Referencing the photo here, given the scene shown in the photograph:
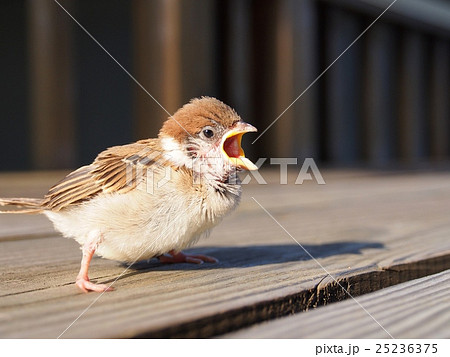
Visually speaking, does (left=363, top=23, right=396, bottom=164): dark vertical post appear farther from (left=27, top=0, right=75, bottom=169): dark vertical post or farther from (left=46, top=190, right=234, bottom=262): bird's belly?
(left=46, top=190, right=234, bottom=262): bird's belly

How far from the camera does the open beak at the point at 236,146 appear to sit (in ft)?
6.62

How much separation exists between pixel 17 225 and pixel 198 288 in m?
1.51

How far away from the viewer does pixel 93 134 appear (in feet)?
29.8

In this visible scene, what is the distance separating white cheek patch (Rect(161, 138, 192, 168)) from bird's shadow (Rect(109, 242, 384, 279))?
0.33 m

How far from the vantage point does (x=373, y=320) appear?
1.14 meters

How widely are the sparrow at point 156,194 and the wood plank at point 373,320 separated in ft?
2.20

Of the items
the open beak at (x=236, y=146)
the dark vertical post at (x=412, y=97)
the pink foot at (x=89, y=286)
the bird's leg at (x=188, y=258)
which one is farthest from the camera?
the dark vertical post at (x=412, y=97)

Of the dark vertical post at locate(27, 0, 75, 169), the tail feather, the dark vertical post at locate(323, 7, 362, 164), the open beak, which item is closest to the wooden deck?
the tail feather

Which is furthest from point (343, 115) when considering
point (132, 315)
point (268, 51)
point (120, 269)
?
point (132, 315)

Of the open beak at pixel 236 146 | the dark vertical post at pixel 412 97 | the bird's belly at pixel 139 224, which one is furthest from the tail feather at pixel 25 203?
the dark vertical post at pixel 412 97

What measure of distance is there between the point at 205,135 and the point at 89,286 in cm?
80

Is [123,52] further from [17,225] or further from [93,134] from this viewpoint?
[17,225]

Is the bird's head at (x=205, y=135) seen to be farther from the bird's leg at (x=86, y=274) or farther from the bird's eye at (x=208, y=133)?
the bird's leg at (x=86, y=274)
